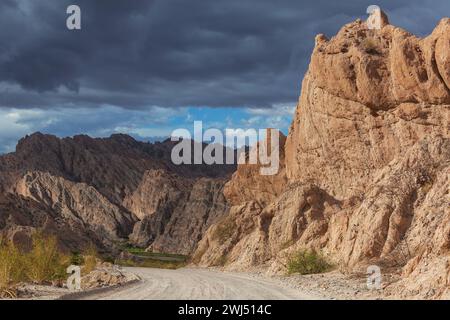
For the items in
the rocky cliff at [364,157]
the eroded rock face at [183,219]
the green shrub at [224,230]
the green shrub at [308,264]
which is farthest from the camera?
the eroded rock face at [183,219]

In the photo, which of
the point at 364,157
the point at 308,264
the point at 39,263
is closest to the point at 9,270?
the point at 39,263

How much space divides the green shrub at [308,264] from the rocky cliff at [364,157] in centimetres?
105

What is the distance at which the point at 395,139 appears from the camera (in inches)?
2352

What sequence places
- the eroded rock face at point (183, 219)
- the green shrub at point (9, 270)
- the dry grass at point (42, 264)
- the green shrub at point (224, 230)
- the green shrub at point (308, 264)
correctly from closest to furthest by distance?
the green shrub at point (9, 270) < the dry grass at point (42, 264) < the green shrub at point (308, 264) < the green shrub at point (224, 230) < the eroded rock face at point (183, 219)

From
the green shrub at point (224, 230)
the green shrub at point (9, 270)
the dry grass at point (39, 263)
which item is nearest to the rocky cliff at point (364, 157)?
the green shrub at point (224, 230)

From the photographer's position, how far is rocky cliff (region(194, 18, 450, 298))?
144 ft

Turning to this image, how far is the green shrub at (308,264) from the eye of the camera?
46.6m

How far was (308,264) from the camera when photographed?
47.2 m

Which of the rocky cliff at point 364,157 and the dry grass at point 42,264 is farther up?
the rocky cliff at point 364,157

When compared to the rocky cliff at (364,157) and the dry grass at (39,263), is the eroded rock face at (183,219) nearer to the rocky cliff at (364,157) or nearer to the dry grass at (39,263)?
the rocky cliff at (364,157)

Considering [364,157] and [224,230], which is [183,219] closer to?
[224,230]

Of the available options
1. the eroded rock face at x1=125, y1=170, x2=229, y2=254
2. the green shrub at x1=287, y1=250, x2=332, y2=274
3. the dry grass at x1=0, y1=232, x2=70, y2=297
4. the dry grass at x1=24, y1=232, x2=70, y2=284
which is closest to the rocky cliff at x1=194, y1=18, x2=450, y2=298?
the green shrub at x1=287, y1=250, x2=332, y2=274

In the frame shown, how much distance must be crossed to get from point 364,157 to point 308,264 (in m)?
18.6
